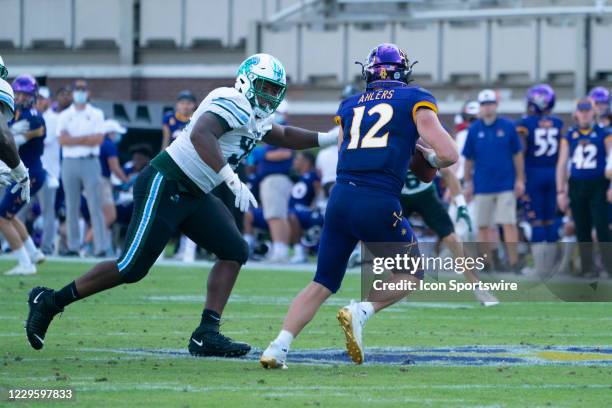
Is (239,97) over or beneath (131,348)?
over

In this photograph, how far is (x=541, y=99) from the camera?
15.3 meters

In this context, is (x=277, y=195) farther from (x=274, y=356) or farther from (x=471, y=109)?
(x=274, y=356)

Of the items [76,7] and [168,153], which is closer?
[168,153]

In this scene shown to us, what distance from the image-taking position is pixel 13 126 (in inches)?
531

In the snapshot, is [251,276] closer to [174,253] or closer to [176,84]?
[174,253]

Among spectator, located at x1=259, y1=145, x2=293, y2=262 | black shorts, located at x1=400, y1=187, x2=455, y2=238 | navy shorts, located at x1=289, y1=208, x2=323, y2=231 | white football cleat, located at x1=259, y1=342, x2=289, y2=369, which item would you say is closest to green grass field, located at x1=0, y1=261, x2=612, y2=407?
white football cleat, located at x1=259, y1=342, x2=289, y2=369

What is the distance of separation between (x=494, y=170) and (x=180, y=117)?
360 centimetres

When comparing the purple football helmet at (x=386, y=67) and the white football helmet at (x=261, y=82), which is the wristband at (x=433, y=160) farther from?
the white football helmet at (x=261, y=82)

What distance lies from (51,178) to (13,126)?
12.2ft

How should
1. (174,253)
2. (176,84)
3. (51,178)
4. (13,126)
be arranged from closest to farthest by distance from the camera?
(13,126) < (51,178) < (174,253) < (176,84)

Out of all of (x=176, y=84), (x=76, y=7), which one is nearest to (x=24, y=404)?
(x=176, y=84)

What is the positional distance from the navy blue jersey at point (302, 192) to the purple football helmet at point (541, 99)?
3.81 metres

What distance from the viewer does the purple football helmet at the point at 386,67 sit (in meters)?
7.82

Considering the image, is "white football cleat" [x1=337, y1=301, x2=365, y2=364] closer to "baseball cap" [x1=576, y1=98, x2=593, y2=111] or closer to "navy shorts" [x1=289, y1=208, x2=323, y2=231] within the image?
"baseball cap" [x1=576, y1=98, x2=593, y2=111]
